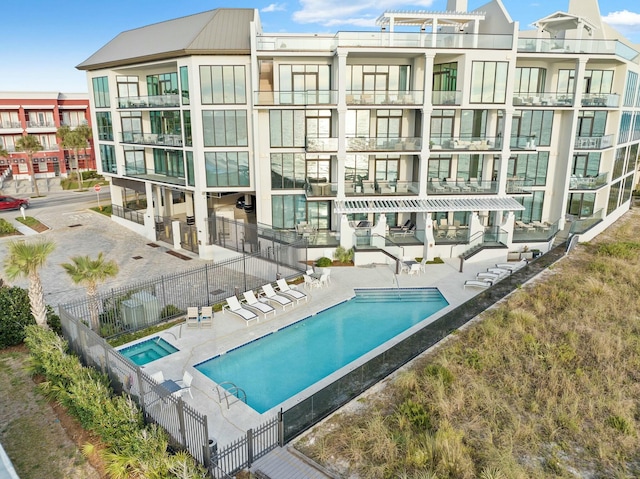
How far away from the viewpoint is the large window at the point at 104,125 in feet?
113

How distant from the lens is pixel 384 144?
2783 centimetres

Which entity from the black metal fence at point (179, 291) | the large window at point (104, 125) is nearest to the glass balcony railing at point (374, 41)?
the black metal fence at point (179, 291)

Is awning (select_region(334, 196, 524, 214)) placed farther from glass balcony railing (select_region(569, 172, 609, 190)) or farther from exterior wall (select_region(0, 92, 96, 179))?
exterior wall (select_region(0, 92, 96, 179))

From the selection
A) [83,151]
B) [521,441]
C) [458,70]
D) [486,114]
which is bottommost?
[521,441]

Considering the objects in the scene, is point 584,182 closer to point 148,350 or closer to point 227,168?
point 227,168

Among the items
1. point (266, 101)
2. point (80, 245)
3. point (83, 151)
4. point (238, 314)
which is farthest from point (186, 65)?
point (83, 151)

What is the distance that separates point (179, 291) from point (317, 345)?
7.62m

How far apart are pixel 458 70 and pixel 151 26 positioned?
22138 mm

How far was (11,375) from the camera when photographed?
14984 mm

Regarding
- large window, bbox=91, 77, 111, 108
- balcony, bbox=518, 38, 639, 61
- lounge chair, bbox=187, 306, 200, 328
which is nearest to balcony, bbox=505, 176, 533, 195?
balcony, bbox=518, 38, 639, 61

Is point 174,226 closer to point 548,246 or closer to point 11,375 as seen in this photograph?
point 11,375

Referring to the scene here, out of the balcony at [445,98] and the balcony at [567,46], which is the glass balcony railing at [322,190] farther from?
the balcony at [567,46]

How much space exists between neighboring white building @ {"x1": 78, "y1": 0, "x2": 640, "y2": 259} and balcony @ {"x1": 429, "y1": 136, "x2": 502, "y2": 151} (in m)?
0.13

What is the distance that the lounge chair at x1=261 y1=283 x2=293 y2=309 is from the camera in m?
20.3
